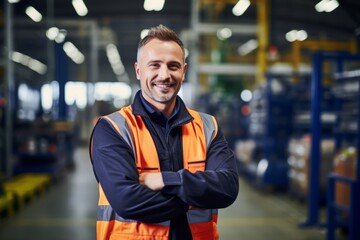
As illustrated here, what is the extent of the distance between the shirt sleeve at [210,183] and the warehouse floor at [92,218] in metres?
3.59

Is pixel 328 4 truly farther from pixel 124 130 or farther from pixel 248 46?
pixel 124 130

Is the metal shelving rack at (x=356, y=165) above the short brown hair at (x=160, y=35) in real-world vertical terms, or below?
below

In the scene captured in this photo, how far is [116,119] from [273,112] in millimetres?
7096

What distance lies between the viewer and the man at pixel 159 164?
6.43ft

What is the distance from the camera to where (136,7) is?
2245 cm

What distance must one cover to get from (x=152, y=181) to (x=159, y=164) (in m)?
0.11

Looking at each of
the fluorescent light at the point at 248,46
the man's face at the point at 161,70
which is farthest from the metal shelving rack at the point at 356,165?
the fluorescent light at the point at 248,46

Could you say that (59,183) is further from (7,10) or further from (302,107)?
(302,107)

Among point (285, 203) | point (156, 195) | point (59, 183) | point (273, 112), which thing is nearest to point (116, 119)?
point (156, 195)

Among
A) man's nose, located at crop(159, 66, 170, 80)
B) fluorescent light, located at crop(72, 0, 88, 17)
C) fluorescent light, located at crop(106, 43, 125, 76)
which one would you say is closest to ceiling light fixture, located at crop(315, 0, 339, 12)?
fluorescent light, located at crop(72, 0, 88, 17)

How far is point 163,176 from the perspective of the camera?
1975 millimetres

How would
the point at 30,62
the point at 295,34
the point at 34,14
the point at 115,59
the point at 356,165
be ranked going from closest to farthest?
the point at 356,165, the point at 34,14, the point at 295,34, the point at 30,62, the point at 115,59

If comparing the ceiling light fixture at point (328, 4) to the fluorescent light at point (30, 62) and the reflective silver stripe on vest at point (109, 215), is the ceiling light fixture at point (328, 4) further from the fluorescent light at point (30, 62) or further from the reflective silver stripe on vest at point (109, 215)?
the reflective silver stripe on vest at point (109, 215)

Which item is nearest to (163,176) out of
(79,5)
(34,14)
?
(34,14)
